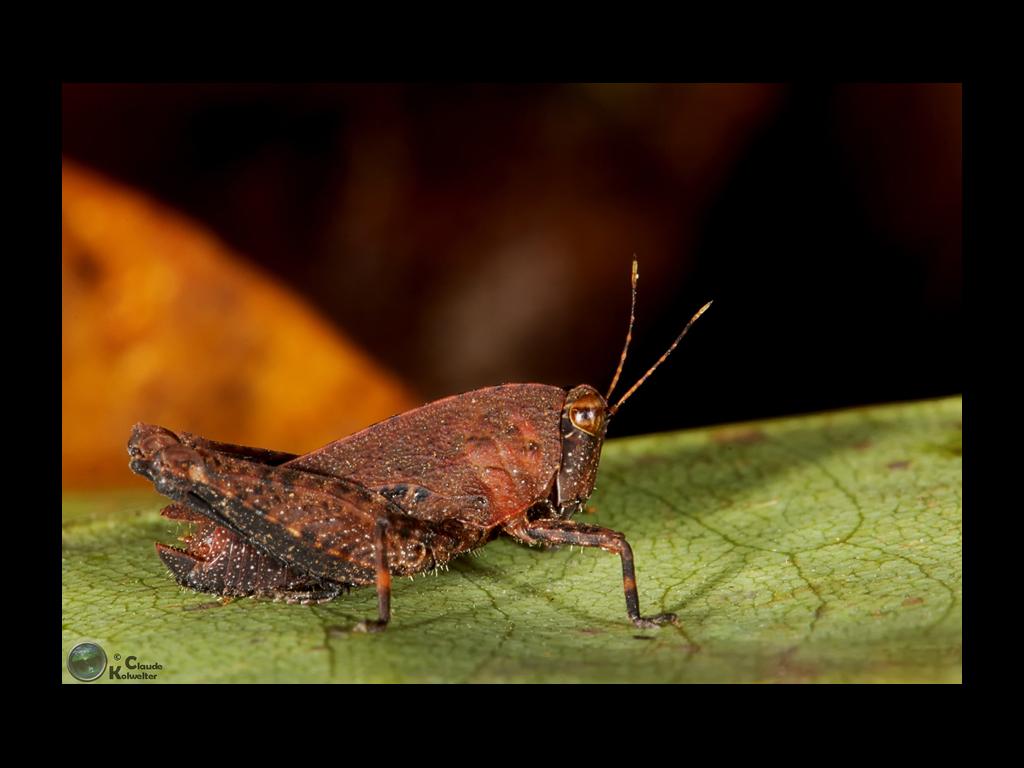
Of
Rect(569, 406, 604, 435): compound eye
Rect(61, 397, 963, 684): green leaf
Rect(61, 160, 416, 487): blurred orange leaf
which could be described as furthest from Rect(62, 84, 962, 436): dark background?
Rect(569, 406, 604, 435): compound eye

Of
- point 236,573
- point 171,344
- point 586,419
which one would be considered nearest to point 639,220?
point 586,419

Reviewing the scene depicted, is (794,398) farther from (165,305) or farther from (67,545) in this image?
(67,545)

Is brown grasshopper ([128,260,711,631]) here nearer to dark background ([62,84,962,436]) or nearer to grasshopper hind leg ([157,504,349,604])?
grasshopper hind leg ([157,504,349,604])

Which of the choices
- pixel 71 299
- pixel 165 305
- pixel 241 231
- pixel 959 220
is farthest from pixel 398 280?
pixel 959 220

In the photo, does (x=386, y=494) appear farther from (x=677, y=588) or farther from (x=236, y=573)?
(x=677, y=588)

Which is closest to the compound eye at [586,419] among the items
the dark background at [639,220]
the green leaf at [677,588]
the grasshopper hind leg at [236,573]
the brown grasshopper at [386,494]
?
the brown grasshopper at [386,494]

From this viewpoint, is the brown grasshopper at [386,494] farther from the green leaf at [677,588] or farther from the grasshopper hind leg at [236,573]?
the green leaf at [677,588]

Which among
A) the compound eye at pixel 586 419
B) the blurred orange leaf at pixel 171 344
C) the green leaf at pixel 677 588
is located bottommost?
the green leaf at pixel 677 588
